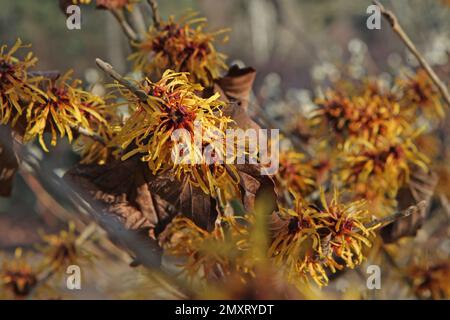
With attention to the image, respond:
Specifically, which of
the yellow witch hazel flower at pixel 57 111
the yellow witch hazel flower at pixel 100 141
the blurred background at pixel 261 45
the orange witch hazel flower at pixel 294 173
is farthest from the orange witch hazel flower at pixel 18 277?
the orange witch hazel flower at pixel 294 173

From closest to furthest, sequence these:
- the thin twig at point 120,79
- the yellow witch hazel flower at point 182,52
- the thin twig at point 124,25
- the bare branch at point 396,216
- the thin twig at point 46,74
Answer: the thin twig at point 120,79 → the bare branch at point 396,216 → the thin twig at point 46,74 → the yellow witch hazel flower at point 182,52 → the thin twig at point 124,25

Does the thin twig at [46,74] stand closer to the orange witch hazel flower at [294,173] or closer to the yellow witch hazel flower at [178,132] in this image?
the yellow witch hazel flower at [178,132]

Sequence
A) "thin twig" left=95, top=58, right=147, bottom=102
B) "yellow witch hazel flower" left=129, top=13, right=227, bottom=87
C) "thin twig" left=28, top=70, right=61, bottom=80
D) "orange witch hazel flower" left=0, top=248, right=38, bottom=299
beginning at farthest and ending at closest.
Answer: "orange witch hazel flower" left=0, top=248, right=38, bottom=299, "yellow witch hazel flower" left=129, top=13, right=227, bottom=87, "thin twig" left=28, top=70, right=61, bottom=80, "thin twig" left=95, top=58, right=147, bottom=102

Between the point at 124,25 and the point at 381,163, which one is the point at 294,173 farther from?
the point at 124,25

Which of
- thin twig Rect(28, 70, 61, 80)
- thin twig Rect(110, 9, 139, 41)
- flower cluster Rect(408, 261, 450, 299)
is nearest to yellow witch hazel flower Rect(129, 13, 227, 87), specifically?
thin twig Rect(110, 9, 139, 41)

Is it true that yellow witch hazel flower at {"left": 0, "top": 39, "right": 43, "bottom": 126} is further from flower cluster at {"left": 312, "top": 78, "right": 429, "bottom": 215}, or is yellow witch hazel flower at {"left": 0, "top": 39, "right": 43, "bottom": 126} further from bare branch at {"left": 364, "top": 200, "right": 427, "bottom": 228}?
flower cluster at {"left": 312, "top": 78, "right": 429, "bottom": 215}

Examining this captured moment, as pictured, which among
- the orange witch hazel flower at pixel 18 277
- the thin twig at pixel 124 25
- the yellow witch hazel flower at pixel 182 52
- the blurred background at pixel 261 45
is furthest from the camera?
the blurred background at pixel 261 45

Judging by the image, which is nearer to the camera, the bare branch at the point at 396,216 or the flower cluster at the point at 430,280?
the bare branch at the point at 396,216
